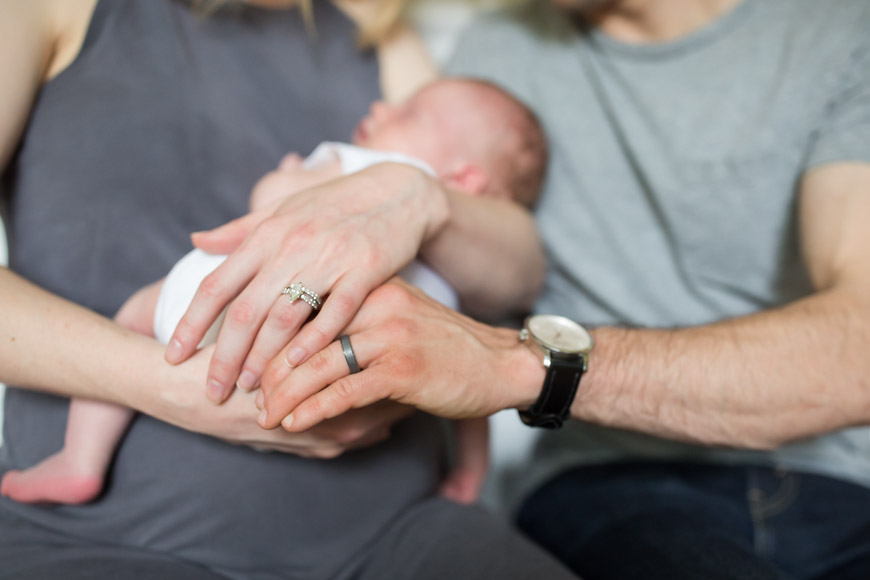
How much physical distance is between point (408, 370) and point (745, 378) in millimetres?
544

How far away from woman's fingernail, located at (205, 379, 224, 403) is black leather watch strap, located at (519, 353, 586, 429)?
453 mm

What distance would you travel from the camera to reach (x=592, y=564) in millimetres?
1204

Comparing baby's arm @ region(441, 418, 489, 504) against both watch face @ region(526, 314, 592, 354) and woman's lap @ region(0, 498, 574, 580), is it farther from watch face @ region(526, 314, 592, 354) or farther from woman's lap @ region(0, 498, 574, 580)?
watch face @ region(526, 314, 592, 354)

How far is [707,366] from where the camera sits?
3.18 ft

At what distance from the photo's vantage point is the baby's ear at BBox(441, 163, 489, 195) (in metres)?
1.30

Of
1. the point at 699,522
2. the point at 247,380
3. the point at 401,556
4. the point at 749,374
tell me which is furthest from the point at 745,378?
the point at 247,380

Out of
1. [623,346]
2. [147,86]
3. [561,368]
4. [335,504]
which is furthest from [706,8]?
[335,504]

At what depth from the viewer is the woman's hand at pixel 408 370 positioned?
76cm

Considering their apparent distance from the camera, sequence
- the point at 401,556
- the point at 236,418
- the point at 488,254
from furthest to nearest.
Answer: the point at 488,254
the point at 401,556
the point at 236,418

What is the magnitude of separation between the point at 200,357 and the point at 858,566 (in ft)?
4.30

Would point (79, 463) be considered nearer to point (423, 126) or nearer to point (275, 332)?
point (275, 332)

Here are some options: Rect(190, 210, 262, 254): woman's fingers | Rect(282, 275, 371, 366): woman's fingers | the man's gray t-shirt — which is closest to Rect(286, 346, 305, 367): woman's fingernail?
Rect(282, 275, 371, 366): woman's fingers

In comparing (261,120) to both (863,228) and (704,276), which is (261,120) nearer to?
(704,276)

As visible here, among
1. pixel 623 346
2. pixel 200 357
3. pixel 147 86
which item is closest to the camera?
pixel 200 357
